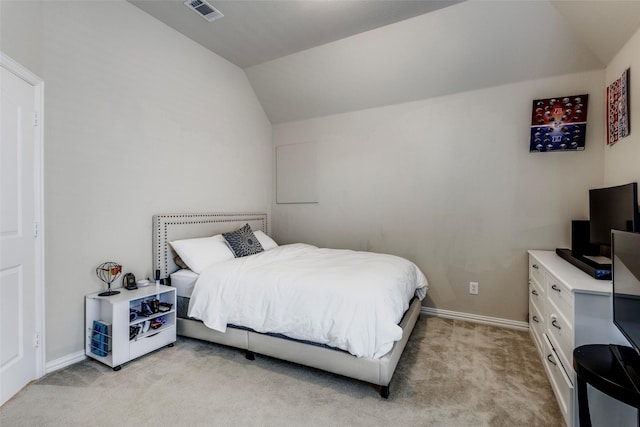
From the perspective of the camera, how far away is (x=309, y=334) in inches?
78.7

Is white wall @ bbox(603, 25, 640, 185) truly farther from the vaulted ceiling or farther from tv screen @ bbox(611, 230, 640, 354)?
tv screen @ bbox(611, 230, 640, 354)

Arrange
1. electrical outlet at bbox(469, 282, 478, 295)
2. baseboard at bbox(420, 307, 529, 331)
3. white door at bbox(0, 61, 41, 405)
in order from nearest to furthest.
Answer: white door at bbox(0, 61, 41, 405)
baseboard at bbox(420, 307, 529, 331)
electrical outlet at bbox(469, 282, 478, 295)

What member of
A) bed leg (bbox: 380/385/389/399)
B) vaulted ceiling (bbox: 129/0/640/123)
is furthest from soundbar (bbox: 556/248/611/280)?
vaulted ceiling (bbox: 129/0/640/123)

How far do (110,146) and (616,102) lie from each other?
13.5 feet

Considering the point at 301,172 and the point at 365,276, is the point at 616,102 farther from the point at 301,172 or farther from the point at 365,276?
the point at 301,172

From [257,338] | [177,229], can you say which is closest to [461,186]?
[257,338]

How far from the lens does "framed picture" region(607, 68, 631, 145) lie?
2.17 metres

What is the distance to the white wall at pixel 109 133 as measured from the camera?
2.13m

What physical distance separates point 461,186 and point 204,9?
10.0 feet

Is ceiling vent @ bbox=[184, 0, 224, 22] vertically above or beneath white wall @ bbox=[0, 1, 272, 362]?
above

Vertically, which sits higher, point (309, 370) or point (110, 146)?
point (110, 146)

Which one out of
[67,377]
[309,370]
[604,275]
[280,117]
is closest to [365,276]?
[309,370]

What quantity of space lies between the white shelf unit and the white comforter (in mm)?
278

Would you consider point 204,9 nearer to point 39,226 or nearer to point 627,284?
point 39,226
